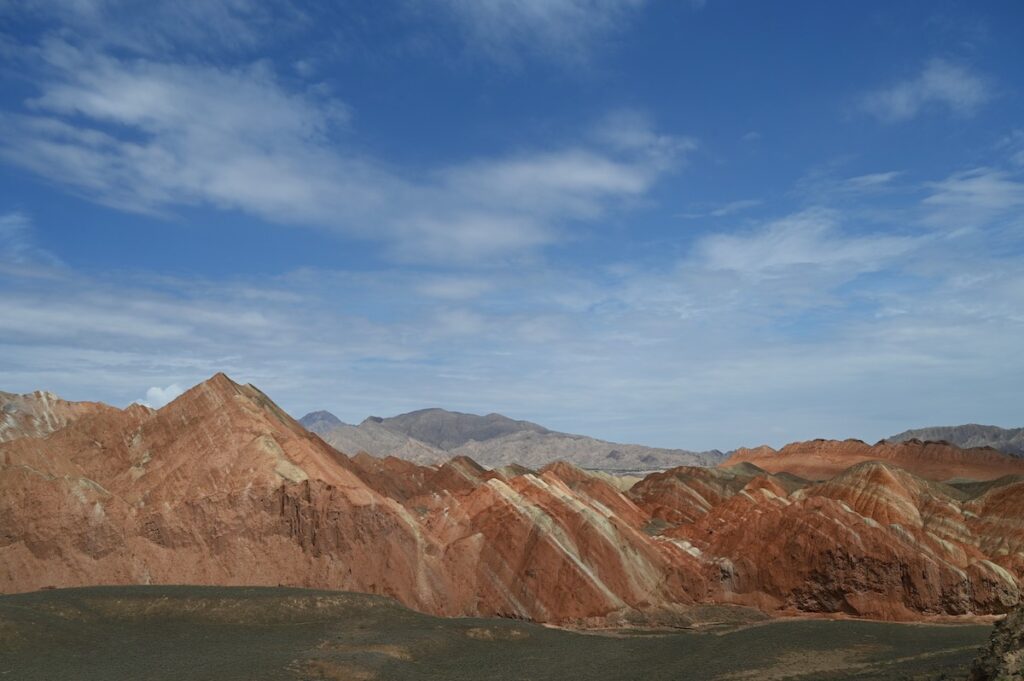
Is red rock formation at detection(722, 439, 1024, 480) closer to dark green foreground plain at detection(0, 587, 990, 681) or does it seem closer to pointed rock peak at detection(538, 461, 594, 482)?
pointed rock peak at detection(538, 461, 594, 482)

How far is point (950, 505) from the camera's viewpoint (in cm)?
8062

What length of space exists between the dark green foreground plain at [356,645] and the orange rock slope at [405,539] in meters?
6.68

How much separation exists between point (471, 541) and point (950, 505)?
162ft

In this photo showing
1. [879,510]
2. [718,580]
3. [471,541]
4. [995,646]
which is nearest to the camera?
[995,646]

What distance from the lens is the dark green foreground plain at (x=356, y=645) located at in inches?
1374

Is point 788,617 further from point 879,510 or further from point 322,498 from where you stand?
point 322,498

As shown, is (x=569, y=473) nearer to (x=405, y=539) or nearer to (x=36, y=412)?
(x=405, y=539)

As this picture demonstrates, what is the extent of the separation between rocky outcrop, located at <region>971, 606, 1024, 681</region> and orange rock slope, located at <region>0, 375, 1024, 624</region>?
32.1m

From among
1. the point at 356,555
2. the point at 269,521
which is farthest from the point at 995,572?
the point at 269,521

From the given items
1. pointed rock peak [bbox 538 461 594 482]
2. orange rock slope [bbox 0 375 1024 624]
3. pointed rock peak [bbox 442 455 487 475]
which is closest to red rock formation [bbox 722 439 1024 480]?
pointed rock peak [bbox 538 461 594 482]

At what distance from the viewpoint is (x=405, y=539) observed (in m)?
56.0

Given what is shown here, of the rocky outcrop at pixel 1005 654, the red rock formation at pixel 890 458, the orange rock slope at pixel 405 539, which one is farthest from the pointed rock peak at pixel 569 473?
the rocky outcrop at pixel 1005 654

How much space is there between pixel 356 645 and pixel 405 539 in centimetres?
1596

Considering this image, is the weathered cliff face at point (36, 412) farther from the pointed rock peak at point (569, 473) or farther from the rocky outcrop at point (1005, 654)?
the rocky outcrop at point (1005, 654)
